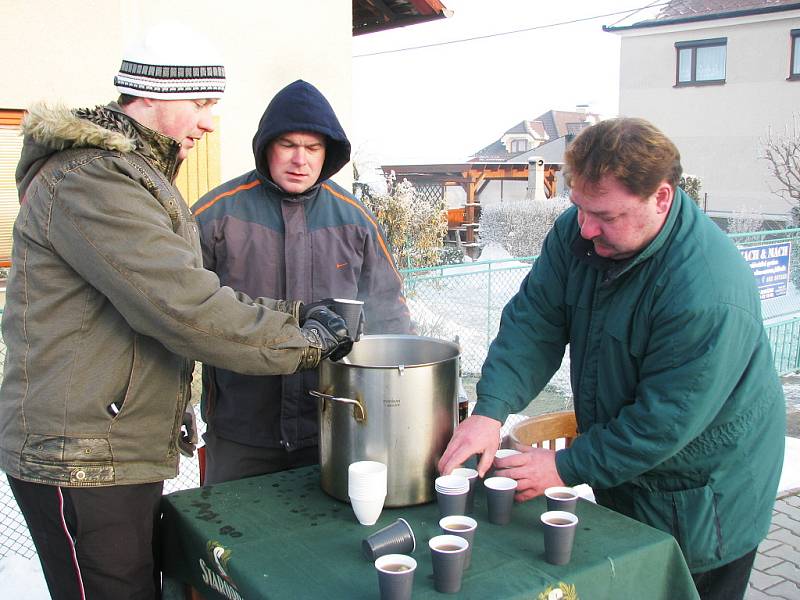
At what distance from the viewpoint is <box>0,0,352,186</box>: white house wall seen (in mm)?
5012

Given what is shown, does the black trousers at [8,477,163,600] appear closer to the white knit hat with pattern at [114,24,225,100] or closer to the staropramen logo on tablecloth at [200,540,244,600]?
the staropramen logo on tablecloth at [200,540,244,600]

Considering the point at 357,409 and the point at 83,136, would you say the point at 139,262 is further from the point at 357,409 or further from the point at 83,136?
the point at 357,409

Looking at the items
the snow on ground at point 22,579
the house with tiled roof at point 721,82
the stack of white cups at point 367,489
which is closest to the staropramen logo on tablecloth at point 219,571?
the stack of white cups at point 367,489

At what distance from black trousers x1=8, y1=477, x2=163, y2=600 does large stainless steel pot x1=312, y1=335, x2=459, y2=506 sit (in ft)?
1.56

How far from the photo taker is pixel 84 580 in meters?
1.77

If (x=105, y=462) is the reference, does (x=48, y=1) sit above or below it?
above

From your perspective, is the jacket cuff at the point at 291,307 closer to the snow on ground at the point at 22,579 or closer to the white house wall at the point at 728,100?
the snow on ground at the point at 22,579

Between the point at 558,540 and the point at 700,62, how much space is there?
24083 mm

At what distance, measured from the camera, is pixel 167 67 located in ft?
6.05

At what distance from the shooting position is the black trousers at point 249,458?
254 centimetres

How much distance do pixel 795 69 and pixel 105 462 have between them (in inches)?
916

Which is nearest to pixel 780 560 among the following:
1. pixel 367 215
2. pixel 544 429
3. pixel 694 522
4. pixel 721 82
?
pixel 544 429

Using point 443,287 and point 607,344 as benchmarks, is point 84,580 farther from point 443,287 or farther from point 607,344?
point 443,287

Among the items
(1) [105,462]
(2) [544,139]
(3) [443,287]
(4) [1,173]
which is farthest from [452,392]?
(2) [544,139]
